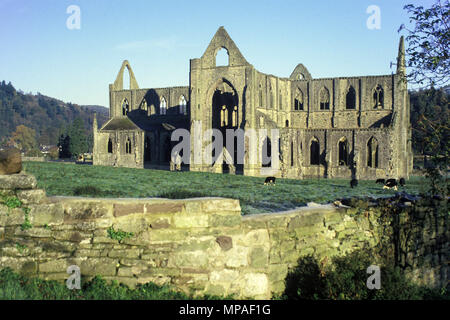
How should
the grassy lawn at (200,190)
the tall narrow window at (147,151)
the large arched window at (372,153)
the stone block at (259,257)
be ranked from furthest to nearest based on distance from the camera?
the tall narrow window at (147,151)
the large arched window at (372,153)
the grassy lawn at (200,190)
the stone block at (259,257)

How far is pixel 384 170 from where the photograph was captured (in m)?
41.7

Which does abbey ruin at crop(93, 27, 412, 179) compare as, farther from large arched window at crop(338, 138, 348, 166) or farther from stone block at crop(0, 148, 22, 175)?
stone block at crop(0, 148, 22, 175)

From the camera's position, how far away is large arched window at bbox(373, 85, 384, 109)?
1881 inches

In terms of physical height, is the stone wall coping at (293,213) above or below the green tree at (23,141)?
below

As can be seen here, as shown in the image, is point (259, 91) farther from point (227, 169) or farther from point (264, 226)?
point (264, 226)

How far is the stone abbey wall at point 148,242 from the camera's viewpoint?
6156mm

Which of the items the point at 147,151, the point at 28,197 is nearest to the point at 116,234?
the point at 28,197

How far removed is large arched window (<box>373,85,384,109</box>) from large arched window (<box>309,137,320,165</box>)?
9150mm

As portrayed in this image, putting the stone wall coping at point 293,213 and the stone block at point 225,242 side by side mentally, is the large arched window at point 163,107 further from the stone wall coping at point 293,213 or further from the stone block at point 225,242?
the stone block at point 225,242

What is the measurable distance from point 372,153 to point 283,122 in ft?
36.4

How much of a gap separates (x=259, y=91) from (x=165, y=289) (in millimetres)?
39546

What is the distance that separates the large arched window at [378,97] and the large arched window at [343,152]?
750cm

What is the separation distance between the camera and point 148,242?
6301mm

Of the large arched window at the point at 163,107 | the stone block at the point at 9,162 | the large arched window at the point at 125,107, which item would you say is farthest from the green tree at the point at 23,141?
the stone block at the point at 9,162
